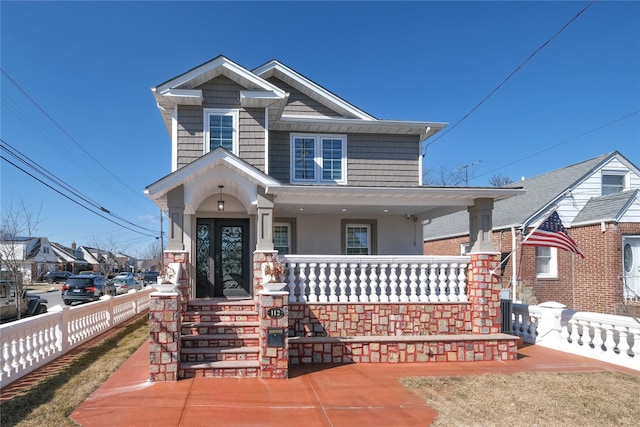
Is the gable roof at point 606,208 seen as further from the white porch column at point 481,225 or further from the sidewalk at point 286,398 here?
the sidewalk at point 286,398

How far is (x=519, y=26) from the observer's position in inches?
400

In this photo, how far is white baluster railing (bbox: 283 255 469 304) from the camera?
7477 millimetres

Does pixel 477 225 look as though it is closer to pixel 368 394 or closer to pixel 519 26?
pixel 368 394

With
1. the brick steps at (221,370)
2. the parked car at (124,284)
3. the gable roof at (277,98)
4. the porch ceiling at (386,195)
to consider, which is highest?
the gable roof at (277,98)

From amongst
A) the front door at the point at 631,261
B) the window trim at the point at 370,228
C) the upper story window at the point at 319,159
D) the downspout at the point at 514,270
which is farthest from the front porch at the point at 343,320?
the front door at the point at 631,261

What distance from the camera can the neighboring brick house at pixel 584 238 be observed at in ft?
41.0

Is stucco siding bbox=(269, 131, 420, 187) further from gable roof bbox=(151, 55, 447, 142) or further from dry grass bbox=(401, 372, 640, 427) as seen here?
dry grass bbox=(401, 372, 640, 427)

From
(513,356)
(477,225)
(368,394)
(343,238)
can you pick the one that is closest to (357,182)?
(343,238)

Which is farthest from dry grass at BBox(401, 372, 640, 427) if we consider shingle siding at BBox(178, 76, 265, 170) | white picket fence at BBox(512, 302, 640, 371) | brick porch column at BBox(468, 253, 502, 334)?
shingle siding at BBox(178, 76, 265, 170)

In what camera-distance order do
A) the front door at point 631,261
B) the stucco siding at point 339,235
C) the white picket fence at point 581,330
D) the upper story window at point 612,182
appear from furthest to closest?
the upper story window at point 612,182, the front door at point 631,261, the stucco siding at point 339,235, the white picket fence at point 581,330

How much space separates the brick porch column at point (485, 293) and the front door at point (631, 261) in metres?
7.91

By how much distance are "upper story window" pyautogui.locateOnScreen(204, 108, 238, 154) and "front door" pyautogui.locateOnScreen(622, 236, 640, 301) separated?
1260cm

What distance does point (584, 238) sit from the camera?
13.6 m

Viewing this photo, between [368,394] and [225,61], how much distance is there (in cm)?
788
